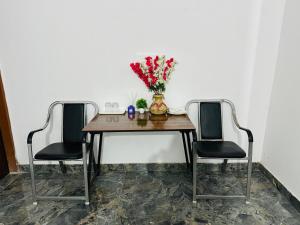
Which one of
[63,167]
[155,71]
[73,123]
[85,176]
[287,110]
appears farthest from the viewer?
[63,167]

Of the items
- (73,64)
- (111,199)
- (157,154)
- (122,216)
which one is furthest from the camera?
(157,154)

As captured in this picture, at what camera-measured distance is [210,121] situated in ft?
8.07

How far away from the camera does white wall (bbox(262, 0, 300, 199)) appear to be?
2.10m

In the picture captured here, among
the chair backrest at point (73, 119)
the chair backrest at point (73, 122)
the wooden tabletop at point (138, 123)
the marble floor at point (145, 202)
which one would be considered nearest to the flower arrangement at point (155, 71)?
the wooden tabletop at point (138, 123)

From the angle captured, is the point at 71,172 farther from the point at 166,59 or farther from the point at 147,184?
the point at 166,59

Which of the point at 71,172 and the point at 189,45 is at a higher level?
the point at 189,45

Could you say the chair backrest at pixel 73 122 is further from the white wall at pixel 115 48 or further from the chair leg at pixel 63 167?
the chair leg at pixel 63 167

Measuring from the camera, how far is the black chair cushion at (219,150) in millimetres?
2062

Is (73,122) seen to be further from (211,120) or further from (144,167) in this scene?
(211,120)

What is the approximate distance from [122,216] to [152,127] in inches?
33.1

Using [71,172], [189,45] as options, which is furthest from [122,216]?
[189,45]

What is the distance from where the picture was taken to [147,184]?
2.54 metres

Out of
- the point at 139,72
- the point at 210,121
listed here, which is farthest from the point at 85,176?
the point at 210,121

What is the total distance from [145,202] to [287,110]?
1.65 meters
